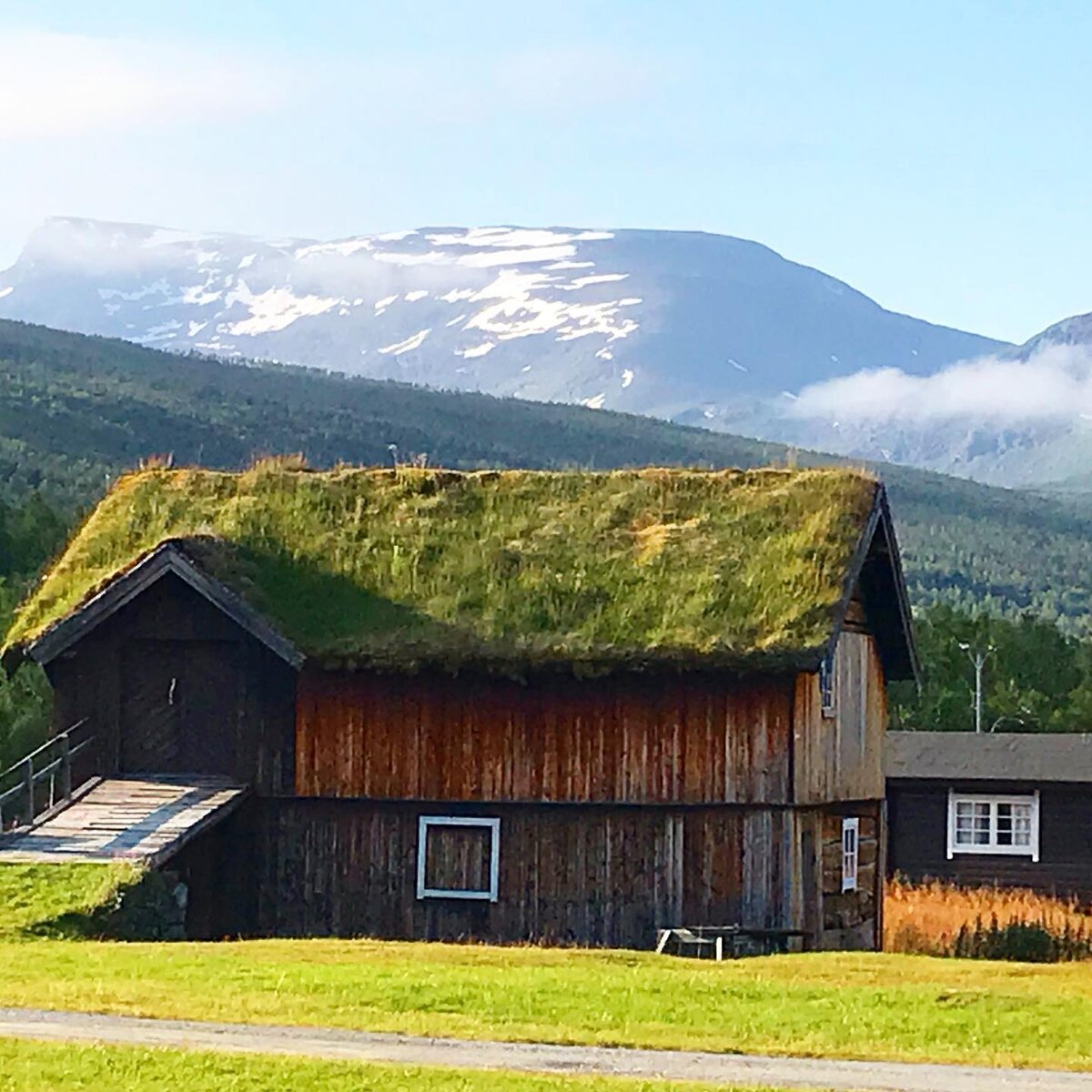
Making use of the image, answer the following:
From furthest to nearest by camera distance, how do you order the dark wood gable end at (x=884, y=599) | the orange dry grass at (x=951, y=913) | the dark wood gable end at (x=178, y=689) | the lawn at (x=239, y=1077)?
the orange dry grass at (x=951, y=913)
the dark wood gable end at (x=884, y=599)
the dark wood gable end at (x=178, y=689)
the lawn at (x=239, y=1077)

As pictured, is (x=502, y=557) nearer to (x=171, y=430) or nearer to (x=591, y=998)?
(x=591, y=998)

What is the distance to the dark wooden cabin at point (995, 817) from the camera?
4812 cm

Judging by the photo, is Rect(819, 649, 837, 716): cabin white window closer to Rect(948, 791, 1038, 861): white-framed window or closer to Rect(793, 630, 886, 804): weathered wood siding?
Rect(793, 630, 886, 804): weathered wood siding

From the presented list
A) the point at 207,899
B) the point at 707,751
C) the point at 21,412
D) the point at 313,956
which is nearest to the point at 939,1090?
the point at 313,956

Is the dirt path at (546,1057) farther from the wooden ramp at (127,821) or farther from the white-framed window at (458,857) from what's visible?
the white-framed window at (458,857)

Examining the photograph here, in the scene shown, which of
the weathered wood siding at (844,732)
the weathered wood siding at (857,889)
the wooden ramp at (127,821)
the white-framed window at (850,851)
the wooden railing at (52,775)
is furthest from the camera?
the white-framed window at (850,851)

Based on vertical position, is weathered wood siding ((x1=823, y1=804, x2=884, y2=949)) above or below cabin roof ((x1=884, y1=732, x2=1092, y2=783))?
below

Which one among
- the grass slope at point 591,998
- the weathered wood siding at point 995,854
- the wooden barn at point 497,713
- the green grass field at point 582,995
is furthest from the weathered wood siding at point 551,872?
the weathered wood siding at point 995,854

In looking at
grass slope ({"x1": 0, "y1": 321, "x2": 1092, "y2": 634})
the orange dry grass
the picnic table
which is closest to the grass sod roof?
the picnic table

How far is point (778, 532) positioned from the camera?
33562 mm

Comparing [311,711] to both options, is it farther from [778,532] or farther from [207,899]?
[778,532]

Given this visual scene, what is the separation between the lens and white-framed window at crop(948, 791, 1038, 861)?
4881 centimetres

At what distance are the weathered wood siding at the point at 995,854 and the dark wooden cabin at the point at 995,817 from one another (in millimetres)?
19

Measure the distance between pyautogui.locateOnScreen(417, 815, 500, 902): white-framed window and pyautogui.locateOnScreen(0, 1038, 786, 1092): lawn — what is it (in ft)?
50.8
